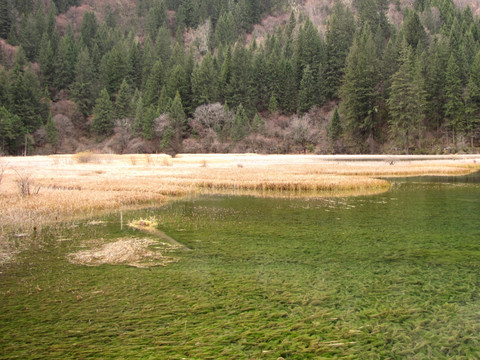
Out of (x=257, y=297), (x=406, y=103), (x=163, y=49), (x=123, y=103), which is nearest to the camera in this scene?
(x=257, y=297)

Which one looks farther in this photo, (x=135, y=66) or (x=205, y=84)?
(x=135, y=66)

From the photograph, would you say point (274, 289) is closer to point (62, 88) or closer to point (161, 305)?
point (161, 305)

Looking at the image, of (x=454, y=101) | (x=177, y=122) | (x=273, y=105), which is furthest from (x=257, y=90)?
(x=454, y=101)

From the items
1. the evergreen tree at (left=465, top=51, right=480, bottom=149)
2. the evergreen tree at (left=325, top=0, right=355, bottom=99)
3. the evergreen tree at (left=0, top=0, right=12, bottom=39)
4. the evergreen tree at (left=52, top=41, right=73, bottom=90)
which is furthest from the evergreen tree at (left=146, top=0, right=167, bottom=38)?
the evergreen tree at (left=465, top=51, right=480, bottom=149)

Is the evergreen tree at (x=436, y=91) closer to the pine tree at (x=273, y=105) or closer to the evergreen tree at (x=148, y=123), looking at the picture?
the pine tree at (x=273, y=105)

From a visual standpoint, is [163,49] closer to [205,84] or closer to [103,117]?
[205,84]

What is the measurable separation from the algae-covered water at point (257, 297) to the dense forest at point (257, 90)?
194 feet

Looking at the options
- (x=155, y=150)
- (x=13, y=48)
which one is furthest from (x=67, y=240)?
(x=13, y=48)

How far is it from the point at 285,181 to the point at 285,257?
588 inches

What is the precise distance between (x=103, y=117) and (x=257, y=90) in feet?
120

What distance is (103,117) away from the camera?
285 ft

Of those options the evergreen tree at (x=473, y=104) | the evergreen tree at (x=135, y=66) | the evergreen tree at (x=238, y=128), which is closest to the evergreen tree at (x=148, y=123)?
the evergreen tree at (x=238, y=128)

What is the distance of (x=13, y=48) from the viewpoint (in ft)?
354

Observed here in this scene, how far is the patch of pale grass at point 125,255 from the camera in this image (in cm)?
888
